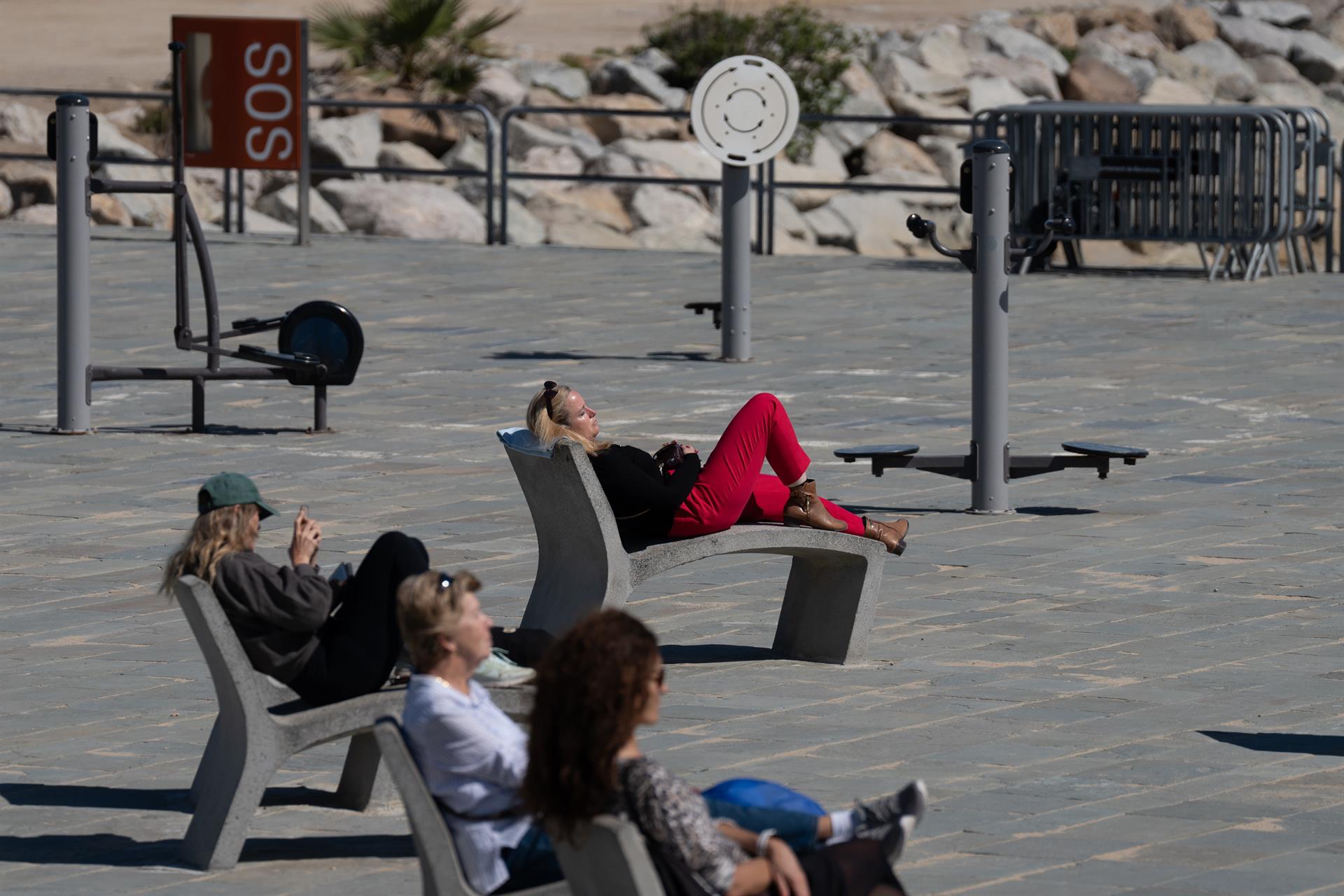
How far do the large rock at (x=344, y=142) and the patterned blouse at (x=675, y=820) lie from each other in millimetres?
29767

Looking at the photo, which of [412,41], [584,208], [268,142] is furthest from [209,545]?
[412,41]


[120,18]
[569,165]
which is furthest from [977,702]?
[120,18]

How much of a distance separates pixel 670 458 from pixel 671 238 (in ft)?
76.2

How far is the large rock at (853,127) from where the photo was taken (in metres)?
39.0

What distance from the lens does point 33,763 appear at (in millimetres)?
7309

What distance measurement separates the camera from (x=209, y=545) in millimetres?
6457

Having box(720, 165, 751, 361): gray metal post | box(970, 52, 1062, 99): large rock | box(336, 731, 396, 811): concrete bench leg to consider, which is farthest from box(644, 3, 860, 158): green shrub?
box(336, 731, 396, 811): concrete bench leg

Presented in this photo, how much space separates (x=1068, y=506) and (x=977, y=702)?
13.8 feet

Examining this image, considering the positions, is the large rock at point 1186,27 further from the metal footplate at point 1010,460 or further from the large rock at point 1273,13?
the metal footplate at point 1010,460

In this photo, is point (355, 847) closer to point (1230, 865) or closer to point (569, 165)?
point (1230, 865)

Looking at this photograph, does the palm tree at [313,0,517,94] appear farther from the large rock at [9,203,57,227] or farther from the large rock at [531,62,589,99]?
the large rock at [9,203,57,227]

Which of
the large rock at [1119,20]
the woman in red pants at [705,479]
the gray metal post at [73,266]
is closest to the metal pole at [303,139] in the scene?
the gray metal post at [73,266]

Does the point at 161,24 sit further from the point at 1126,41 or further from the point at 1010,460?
the point at 1010,460

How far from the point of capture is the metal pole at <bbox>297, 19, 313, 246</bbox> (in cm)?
2427
